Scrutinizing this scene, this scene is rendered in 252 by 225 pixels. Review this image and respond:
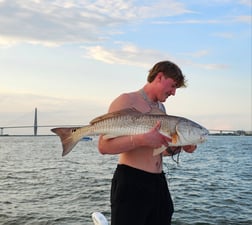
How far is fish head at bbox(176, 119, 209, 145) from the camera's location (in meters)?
4.30

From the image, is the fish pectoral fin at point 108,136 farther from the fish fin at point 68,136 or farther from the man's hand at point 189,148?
the man's hand at point 189,148

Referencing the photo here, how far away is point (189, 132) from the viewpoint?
4.34 m

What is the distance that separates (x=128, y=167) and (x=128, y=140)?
39 cm

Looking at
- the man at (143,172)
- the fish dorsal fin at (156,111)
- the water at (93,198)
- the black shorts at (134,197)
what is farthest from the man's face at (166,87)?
the water at (93,198)

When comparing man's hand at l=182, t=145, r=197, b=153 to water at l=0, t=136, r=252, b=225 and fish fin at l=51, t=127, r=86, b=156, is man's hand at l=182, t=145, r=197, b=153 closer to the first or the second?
fish fin at l=51, t=127, r=86, b=156

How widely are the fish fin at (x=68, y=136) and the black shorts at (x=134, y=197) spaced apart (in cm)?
52

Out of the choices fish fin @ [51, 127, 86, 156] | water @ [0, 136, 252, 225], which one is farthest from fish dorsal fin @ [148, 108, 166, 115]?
water @ [0, 136, 252, 225]

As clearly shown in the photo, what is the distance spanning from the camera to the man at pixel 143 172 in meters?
4.43

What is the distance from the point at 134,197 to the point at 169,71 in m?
1.21

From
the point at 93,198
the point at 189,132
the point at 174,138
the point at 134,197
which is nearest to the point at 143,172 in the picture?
the point at 134,197

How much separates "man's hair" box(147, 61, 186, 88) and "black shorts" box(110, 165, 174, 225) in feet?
2.97

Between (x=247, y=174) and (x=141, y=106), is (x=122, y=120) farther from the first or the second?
(x=247, y=174)

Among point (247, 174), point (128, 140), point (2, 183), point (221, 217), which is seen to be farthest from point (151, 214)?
point (247, 174)

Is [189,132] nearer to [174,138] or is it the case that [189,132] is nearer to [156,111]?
[174,138]
